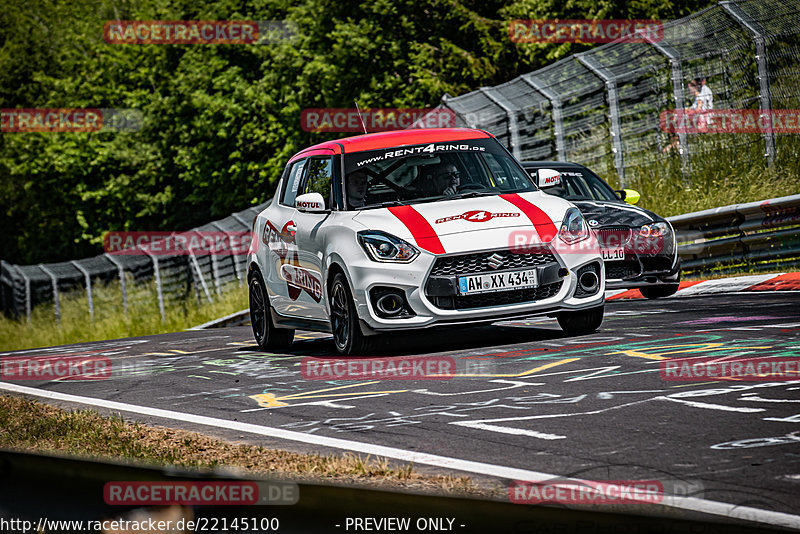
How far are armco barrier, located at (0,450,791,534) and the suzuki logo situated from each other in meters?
5.69

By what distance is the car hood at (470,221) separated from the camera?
8961 millimetres

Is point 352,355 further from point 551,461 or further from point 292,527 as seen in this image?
point 292,527

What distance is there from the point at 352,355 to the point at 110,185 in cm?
4295

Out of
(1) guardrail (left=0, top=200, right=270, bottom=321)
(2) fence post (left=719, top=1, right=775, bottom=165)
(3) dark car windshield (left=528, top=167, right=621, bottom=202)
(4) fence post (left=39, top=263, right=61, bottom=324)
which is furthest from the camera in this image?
(4) fence post (left=39, top=263, right=61, bottom=324)

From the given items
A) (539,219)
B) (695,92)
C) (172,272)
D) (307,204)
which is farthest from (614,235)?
(172,272)

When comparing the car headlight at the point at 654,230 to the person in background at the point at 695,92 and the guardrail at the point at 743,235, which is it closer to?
the guardrail at the point at 743,235

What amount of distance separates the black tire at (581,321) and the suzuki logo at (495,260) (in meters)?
0.98

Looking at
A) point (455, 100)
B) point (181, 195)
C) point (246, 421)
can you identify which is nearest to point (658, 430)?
point (246, 421)

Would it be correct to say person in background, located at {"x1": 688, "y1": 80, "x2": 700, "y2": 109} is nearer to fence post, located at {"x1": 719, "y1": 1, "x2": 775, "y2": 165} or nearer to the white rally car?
fence post, located at {"x1": 719, "y1": 1, "x2": 775, "y2": 165}

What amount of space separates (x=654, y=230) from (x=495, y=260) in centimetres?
381

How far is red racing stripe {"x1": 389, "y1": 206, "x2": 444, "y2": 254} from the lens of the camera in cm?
891

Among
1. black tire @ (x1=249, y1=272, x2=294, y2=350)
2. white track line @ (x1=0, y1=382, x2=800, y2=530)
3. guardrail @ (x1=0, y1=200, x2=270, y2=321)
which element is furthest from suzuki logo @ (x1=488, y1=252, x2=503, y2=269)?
guardrail @ (x1=0, y1=200, x2=270, y2=321)

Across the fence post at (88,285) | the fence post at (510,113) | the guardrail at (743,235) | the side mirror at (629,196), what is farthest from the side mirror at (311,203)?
the fence post at (88,285)

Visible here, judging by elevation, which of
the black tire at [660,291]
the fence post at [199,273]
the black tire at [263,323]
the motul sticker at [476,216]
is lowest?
the fence post at [199,273]
